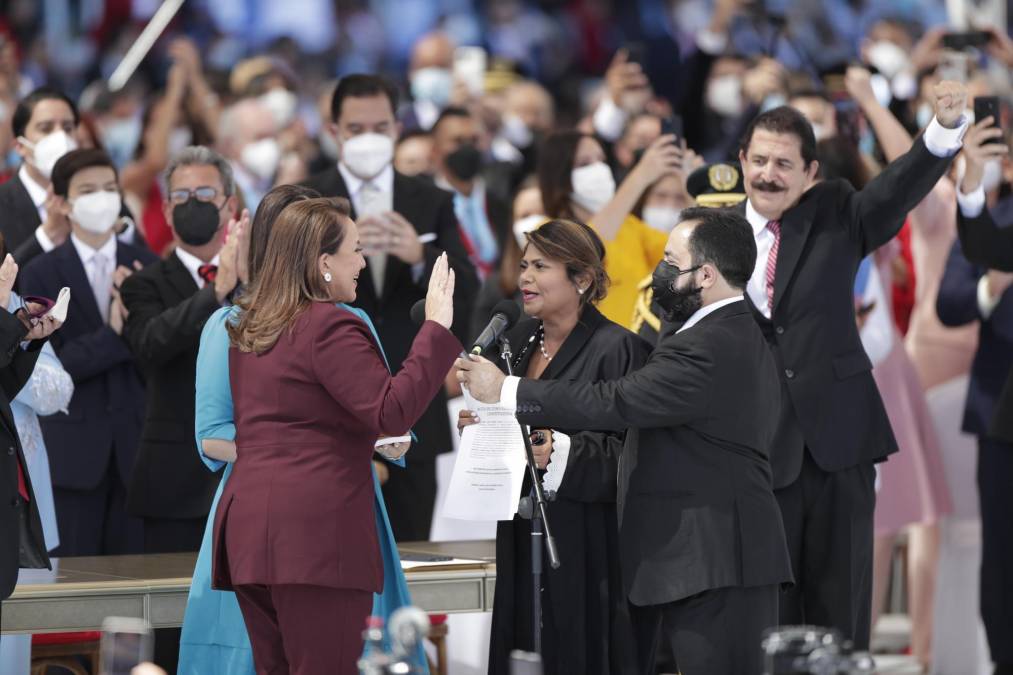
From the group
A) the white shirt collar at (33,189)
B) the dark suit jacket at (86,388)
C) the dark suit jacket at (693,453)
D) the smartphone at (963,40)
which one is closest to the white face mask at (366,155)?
the dark suit jacket at (86,388)

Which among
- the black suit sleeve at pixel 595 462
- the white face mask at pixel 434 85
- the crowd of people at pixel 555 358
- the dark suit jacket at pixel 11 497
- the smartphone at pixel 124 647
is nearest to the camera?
the smartphone at pixel 124 647

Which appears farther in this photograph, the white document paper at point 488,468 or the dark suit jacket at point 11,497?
the white document paper at point 488,468

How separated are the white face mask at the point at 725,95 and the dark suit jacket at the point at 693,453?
17.2 feet

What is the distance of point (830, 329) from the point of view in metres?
5.79

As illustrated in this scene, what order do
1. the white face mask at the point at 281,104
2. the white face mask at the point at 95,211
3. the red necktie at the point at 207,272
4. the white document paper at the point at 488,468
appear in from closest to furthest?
the white document paper at the point at 488,468 → the red necktie at the point at 207,272 → the white face mask at the point at 95,211 → the white face mask at the point at 281,104

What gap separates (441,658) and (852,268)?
6.54 ft

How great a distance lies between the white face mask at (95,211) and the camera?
6.57m

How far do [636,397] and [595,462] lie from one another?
0.47 m

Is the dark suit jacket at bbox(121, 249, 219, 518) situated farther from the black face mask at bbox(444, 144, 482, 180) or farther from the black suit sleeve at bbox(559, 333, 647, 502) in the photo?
the black face mask at bbox(444, 144, 482, 180)

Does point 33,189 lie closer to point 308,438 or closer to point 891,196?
point 308,438

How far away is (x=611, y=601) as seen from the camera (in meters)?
5.29

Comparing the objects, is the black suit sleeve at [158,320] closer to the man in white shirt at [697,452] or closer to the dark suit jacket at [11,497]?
the dark suit jacket at [11,497]

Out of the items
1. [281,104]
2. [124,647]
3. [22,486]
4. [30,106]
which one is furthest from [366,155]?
[281,104]

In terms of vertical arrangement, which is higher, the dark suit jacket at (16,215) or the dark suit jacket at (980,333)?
the dark suit jacket at (16,215)
